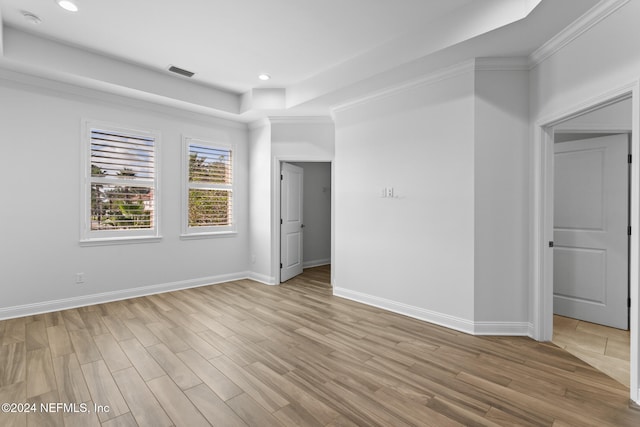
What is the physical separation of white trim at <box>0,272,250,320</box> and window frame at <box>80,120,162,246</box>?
707 mm

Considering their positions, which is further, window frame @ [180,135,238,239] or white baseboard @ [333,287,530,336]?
window frame @ [180,135,238,239]

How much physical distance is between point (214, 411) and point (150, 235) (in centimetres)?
346

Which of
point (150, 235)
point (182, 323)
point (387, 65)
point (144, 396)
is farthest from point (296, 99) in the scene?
point (144, 396)

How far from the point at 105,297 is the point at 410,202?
425 cm

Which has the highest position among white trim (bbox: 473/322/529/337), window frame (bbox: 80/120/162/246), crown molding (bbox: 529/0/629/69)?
crown molding (bbox: 529/0/629/69)

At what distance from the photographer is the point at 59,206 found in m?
3.99

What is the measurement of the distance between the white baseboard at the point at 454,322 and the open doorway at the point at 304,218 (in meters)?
1.83

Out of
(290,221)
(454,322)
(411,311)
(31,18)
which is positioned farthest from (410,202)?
(31,18)

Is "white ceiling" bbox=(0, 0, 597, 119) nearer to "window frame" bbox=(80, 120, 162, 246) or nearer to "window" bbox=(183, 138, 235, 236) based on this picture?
"window frame" bbox=(80, 120, 162, 246)

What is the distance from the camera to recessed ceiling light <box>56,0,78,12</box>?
2811 millimetres

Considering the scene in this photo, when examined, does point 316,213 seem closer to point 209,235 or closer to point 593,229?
point 209,235

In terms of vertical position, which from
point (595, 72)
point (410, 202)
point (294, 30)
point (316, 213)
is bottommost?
point (316, 213)

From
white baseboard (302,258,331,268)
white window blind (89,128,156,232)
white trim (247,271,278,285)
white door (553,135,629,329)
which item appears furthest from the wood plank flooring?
white baseboard (302,258,331,268)

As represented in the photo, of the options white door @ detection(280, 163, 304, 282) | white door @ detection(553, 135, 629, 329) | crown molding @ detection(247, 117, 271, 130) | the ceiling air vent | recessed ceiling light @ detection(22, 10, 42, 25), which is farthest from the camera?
white door @ detection(280, 163, 304, 282)
